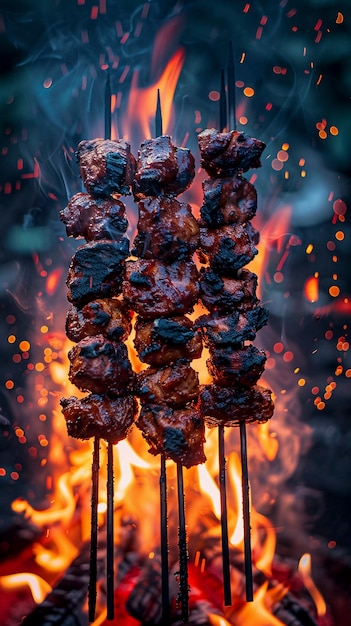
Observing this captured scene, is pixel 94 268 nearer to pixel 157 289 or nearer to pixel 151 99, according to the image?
pixel 157 289

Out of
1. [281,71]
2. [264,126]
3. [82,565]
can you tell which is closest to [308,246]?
[264,126]

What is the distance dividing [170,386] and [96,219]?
854 mm

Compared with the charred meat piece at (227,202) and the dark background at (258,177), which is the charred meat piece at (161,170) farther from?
the dark background at (258,177)

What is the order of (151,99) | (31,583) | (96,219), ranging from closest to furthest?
(96,219) < (31,583) < (151,99)

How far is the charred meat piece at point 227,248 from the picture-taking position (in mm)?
2150

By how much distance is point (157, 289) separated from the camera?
2068mm

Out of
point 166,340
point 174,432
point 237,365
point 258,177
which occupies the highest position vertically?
point 258,177

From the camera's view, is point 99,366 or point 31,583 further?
point 31,583

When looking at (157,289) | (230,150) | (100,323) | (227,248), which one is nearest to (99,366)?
(100,323)

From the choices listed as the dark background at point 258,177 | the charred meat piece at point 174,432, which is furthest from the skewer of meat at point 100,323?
the dark background at point 258,177

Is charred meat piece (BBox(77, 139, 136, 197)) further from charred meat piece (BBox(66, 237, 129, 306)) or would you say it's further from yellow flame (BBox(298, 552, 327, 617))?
yellow flame (BBox(298, 552, 327, 617))

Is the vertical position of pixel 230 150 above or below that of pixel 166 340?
above

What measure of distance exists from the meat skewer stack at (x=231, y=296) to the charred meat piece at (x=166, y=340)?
11 cm

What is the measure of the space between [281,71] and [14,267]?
83.6 inches
